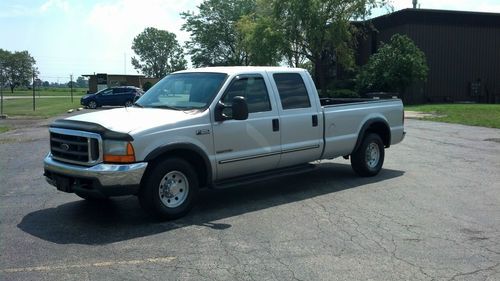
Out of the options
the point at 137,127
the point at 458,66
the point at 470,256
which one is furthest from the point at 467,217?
the point at 458,66

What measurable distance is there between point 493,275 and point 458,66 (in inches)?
1448

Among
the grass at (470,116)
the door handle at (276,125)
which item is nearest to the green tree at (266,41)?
the grass at (470,116)

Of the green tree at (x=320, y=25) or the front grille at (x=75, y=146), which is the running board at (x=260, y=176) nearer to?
the front grille at (x=75, y=146)

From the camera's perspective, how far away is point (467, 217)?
689cm

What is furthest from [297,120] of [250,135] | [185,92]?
[185,92]

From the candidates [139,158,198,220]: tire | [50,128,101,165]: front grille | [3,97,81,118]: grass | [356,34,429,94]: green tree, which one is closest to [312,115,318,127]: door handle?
[139,158,198,220]: tire

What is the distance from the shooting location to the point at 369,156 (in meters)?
9.77

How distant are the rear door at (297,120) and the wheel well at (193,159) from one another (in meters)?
1.39

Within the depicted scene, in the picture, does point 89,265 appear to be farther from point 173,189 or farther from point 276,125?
point 276,125

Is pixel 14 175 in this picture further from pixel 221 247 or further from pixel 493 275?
pixel 493 275

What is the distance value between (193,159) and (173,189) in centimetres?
54

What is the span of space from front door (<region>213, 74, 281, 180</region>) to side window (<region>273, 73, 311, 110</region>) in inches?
10.1

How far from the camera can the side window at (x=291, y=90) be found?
8.15 metres

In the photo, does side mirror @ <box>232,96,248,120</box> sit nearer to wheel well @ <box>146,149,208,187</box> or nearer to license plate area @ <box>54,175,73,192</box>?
wheel well @ <box>146,149,208,187</box>
